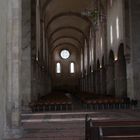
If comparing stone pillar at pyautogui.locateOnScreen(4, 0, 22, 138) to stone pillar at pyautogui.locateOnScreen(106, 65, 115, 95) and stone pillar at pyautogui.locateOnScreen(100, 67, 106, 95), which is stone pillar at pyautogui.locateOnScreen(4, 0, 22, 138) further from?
stone pillar at pyautogui.locateOnScreen(100, 67, 106, 95)

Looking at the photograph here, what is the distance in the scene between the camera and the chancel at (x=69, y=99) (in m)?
9.05

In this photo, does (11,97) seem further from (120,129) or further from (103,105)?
(103,105)

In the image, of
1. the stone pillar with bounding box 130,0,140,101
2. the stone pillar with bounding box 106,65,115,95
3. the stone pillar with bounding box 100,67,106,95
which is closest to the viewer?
the stone pillar with bounding box 130,0,140,101

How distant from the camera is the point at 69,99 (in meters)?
32.7

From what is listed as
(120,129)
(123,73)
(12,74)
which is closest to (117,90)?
(123,73)

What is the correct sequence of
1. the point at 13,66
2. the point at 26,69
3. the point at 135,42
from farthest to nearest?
the point at 135,42, the point at 26,69, the point at 13,66

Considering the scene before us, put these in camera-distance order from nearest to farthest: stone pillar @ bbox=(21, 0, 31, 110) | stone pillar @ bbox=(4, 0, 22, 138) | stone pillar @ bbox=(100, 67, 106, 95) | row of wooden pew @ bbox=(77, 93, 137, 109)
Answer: stone pillar @ bbox=(4, 0, 22, 138), stone pillar @ bbox=(21, 0, 31, 110), row of wooden pew @ bbox=(77, 93, 137, 109), stone pillar @ bbox=(100, 67, 106, 95)

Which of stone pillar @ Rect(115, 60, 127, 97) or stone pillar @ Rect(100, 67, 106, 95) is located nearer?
stone pillar @ Rect(115, 60, 127, 97)

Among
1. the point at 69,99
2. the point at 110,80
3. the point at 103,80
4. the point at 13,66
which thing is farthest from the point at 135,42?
the point at 13,66

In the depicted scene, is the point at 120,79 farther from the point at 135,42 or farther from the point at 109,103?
the point at 135,42

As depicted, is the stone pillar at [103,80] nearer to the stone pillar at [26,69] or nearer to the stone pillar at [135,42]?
the stone pillar at [135,42]

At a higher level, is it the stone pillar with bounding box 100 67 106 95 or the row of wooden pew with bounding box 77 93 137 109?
the stone pillar with bounding box 100 67 106 95

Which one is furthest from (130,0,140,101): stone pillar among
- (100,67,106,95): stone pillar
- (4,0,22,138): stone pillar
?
(4,0,22,138): stone pillar

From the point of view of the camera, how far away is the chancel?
905 centimetres
